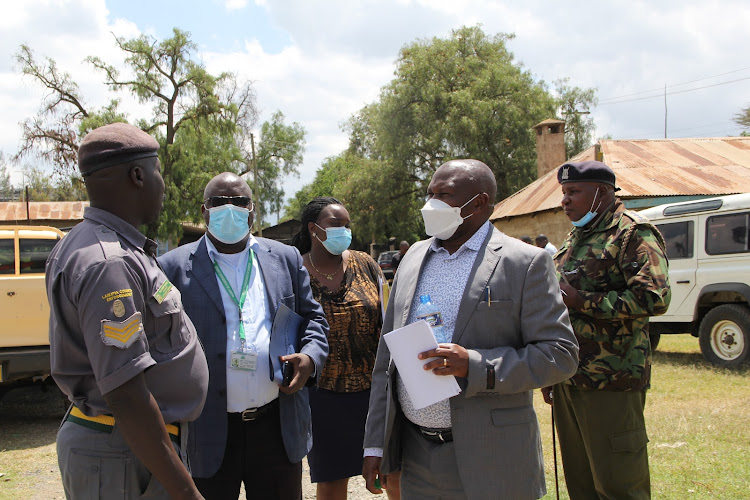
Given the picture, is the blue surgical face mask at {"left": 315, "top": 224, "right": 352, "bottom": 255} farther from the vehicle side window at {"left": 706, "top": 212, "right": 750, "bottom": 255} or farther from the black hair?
the vehicle side window at {"left": 706, "top": 212, "right": 750, "bottom": 255}

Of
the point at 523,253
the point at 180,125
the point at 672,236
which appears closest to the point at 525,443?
the point at 523,253

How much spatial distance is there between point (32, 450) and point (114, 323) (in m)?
5.55

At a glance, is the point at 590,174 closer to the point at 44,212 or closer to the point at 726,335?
the point at 726,335

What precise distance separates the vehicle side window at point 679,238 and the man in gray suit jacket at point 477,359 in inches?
305

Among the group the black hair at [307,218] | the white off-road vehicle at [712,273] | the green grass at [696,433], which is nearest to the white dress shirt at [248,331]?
the black hair at [307,218]

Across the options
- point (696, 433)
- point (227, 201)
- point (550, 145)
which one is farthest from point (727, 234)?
point (550, 145)

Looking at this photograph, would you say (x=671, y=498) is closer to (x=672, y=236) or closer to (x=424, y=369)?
(x=424, y=369)

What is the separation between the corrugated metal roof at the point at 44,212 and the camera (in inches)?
1060

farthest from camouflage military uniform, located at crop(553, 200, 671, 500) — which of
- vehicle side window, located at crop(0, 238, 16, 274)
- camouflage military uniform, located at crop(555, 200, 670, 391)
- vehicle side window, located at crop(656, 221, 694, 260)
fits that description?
vehicle side window, located at crop(656, 221, 694, 260)

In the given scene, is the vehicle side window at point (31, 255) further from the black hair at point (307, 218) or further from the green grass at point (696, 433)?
the green grass at point (696, 433)

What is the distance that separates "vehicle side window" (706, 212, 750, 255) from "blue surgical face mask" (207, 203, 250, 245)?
7918 millimetres

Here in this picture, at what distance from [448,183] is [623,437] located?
164 centimetres

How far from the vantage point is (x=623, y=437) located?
120 inches

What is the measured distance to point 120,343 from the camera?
1728 millimetres
